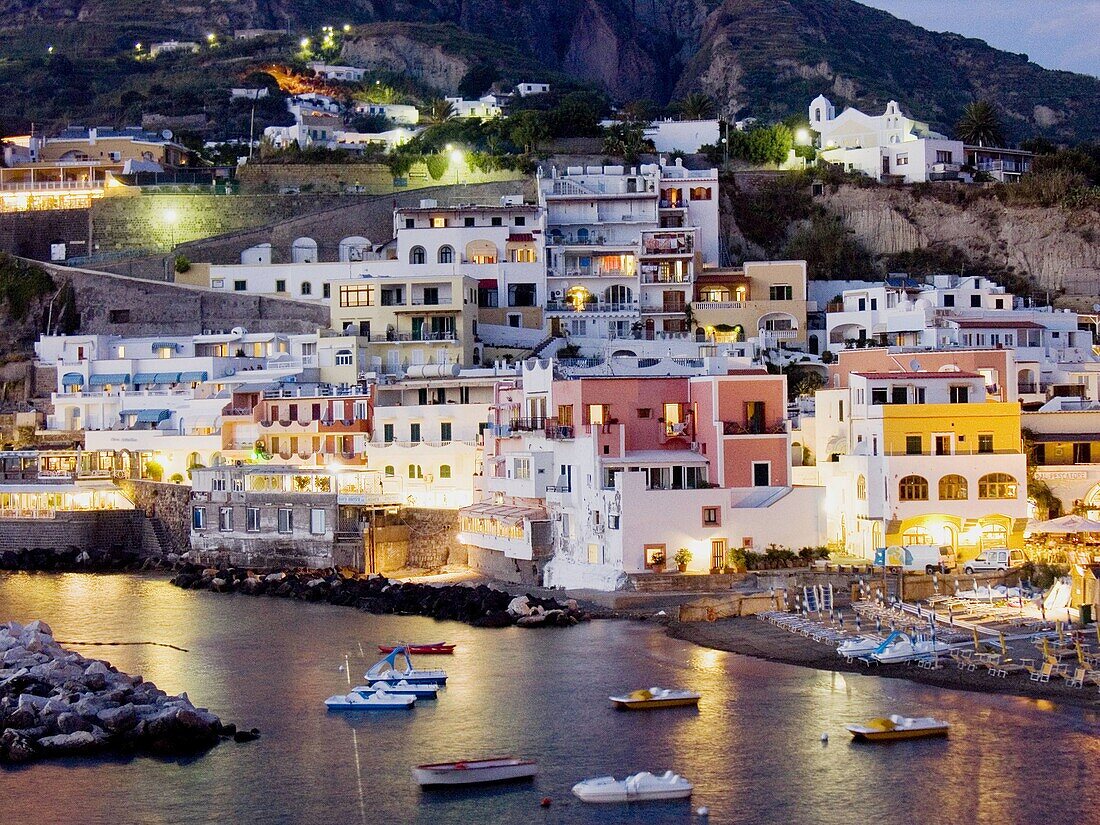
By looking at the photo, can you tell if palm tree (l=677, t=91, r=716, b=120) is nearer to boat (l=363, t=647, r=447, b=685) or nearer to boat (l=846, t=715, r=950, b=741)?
boat (l=363, t=647, r=447, b=685)

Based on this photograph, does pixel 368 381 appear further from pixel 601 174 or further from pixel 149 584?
pixel 601 174

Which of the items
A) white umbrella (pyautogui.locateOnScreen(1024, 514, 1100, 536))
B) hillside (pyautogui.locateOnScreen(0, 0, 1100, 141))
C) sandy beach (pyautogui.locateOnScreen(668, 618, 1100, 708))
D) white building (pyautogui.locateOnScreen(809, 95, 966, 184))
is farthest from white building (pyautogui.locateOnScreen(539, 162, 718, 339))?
hillside (pyautogui.locateOnScreen(0, 0, 1100, 141))

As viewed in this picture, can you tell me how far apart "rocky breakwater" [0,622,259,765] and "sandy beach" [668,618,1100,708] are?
10.5 m

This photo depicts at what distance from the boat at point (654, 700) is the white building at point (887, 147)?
4650 cm

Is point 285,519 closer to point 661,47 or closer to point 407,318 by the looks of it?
point 407,318

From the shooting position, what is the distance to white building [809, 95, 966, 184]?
243 ft

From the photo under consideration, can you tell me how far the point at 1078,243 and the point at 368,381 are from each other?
31.1 m

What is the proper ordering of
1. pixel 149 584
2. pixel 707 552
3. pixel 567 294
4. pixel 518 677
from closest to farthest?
pixel 518 677 → pixel 707 552 → pixel 149 584 → pixel 567 294

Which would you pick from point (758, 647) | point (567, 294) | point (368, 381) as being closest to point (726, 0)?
point (567, 294)

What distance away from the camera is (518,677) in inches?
1323

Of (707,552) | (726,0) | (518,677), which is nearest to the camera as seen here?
(518,677)

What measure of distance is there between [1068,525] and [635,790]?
16.9 m

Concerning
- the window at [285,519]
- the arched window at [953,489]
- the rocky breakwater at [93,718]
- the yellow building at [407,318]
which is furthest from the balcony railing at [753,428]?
the yellow building at [407,318]

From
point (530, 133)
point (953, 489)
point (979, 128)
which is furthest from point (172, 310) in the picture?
point (979, 128)
